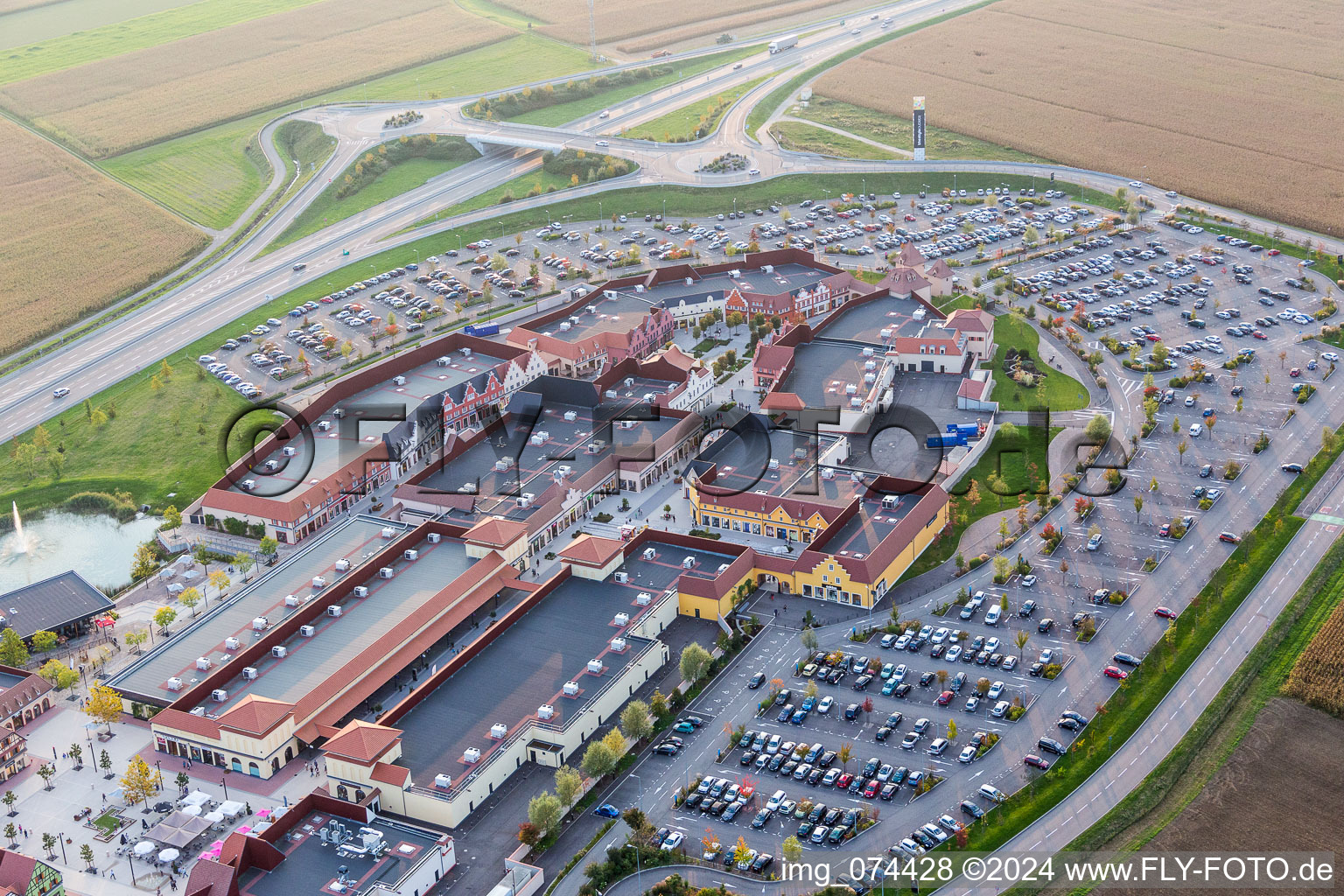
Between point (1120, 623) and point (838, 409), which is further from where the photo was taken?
point (838, 409)

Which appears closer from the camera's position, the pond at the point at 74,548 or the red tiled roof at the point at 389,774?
the red tiled roof at the point at 389,774

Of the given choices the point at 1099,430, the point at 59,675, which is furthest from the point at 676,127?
the point at 59,675

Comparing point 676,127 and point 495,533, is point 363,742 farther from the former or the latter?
point 676,127

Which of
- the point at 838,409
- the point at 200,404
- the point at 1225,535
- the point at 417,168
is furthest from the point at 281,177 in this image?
the point at 1225,535

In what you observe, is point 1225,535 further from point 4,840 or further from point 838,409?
point 4,840

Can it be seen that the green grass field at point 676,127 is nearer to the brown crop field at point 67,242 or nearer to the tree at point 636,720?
the brown crop field at point 67,242

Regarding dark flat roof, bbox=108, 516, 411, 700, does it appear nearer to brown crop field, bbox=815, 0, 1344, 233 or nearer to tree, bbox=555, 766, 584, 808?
tree, bbox=555, 766, 584, 808

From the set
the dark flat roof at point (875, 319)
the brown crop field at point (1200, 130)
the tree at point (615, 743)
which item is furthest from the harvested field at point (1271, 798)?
the brown crop field at point (1200, 130)
